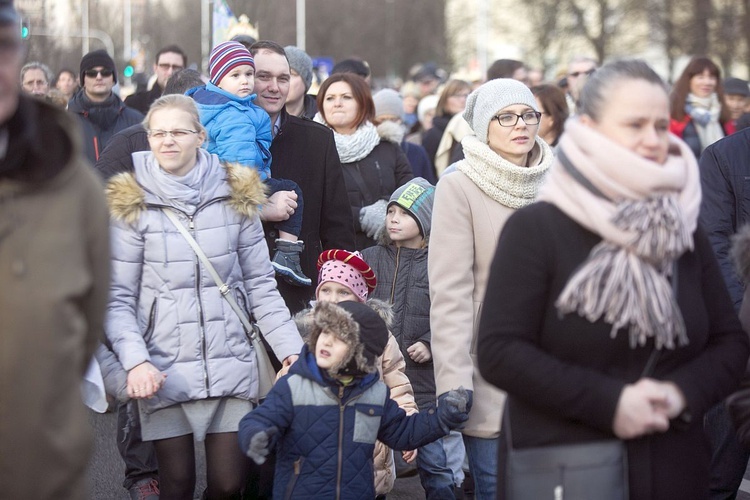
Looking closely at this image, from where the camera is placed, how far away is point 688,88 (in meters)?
11.7

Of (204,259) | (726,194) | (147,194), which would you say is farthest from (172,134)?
(726,194)

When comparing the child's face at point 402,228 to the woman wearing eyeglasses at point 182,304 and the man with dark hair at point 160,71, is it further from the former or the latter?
the man with dark hair at point 160,71

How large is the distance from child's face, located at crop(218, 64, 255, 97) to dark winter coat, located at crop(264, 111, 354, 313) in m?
0.50

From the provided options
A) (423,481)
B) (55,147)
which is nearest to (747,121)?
(423,481)

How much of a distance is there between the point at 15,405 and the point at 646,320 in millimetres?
1627

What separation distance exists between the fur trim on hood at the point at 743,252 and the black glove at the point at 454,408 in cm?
121

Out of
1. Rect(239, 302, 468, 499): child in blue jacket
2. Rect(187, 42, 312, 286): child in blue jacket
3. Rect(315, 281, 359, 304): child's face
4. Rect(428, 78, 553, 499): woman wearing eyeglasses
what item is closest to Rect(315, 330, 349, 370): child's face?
Rect(239, 302, 468, 499): child in blue jacket

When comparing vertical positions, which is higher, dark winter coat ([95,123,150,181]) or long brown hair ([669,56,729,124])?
long brown hair ([669,56,729,124])

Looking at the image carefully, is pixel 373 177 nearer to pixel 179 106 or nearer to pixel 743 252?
pixel 179 106

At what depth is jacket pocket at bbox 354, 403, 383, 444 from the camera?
16.4 feet

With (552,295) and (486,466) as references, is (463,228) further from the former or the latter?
(552,295)

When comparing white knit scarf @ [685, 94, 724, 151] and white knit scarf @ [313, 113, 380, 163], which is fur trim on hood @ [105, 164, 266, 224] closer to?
white knit scarf @ [313, 113, 380, 163]

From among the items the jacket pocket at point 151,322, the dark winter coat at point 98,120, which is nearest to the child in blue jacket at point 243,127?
the jacket pocket at point 151,322

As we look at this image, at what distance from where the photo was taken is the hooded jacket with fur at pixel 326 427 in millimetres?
4926
